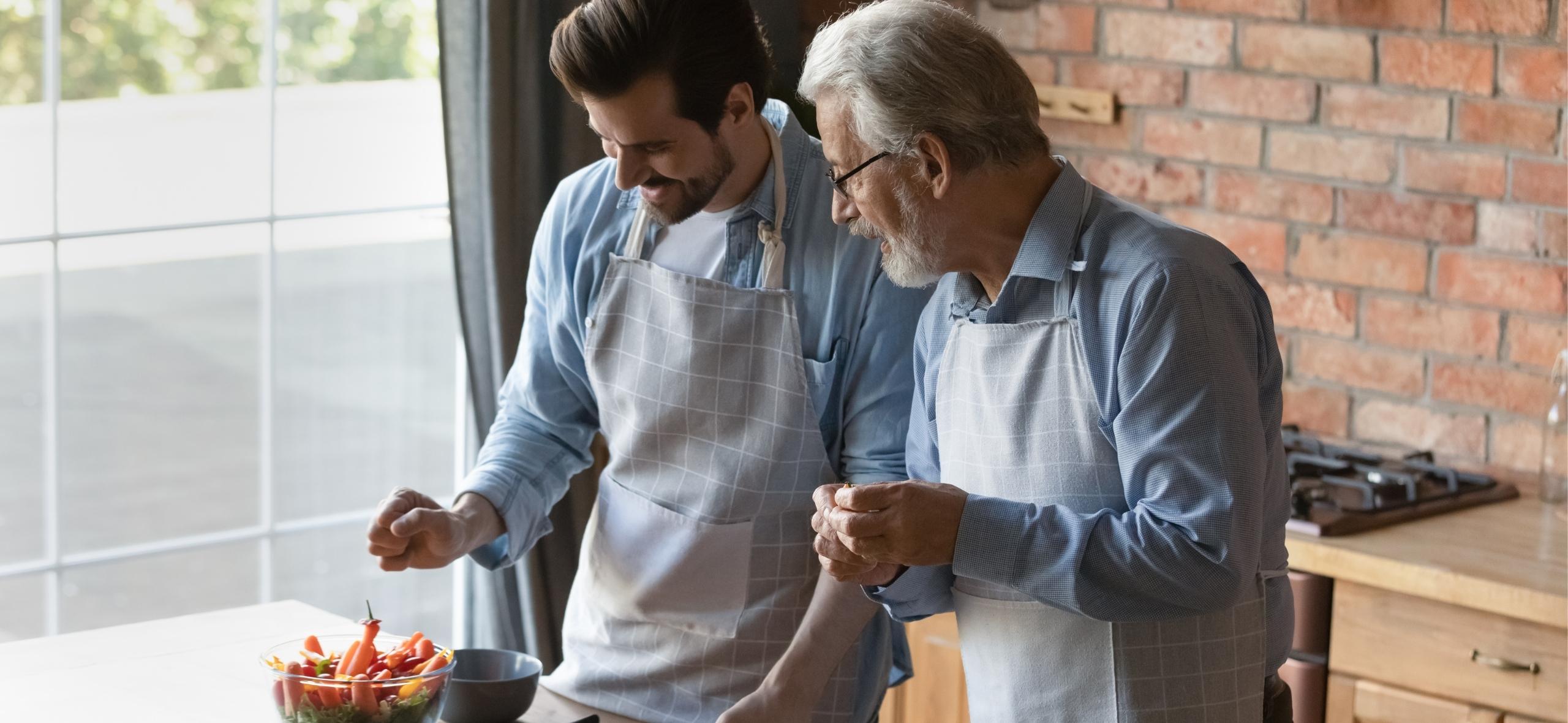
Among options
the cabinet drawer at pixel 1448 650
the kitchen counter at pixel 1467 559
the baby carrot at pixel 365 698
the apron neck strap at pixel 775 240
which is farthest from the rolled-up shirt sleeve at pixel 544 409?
the cabinet drawer at pixel 1448 650

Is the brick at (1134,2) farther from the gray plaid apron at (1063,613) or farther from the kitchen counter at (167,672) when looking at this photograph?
the kitchen counter at (167,672)

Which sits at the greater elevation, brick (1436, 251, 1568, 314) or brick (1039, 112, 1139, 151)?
brick (1039, 112, 1139, 151)

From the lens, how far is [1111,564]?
1.36 m

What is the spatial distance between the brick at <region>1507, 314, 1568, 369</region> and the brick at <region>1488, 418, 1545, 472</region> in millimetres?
111

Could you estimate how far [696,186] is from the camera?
71.5 inches

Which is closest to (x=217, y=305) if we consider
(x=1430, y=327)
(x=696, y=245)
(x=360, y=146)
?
(x=360, y=146)

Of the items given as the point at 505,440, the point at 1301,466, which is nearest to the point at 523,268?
the point at 505,440

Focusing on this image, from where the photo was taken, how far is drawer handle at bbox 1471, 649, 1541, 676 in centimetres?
227

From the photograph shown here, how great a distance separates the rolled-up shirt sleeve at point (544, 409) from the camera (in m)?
1.93

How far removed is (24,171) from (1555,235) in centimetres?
252

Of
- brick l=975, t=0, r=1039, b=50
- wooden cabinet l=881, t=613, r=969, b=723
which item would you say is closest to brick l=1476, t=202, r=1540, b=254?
brick l=975, t=0, r=1039, b=50

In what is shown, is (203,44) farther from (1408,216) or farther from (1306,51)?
(1408,216)

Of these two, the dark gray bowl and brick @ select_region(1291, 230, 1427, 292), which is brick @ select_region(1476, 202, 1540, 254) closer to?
brick @ select_region(1291, 230, 1427, 292)

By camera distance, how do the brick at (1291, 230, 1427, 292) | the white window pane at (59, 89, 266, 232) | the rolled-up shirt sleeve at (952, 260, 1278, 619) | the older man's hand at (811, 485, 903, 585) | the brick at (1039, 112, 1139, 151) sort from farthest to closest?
1. the brick at (1039, 112, 1139, 151)
2. the brick at (1291, 230, 1427, 292)
3. the white window pane at (59, 89, 266, 232)
4. the older man's hand at (811, 485, 903, 585)
5. the rolled-up shirt sleeve at (952, 260, 1278, 619)
